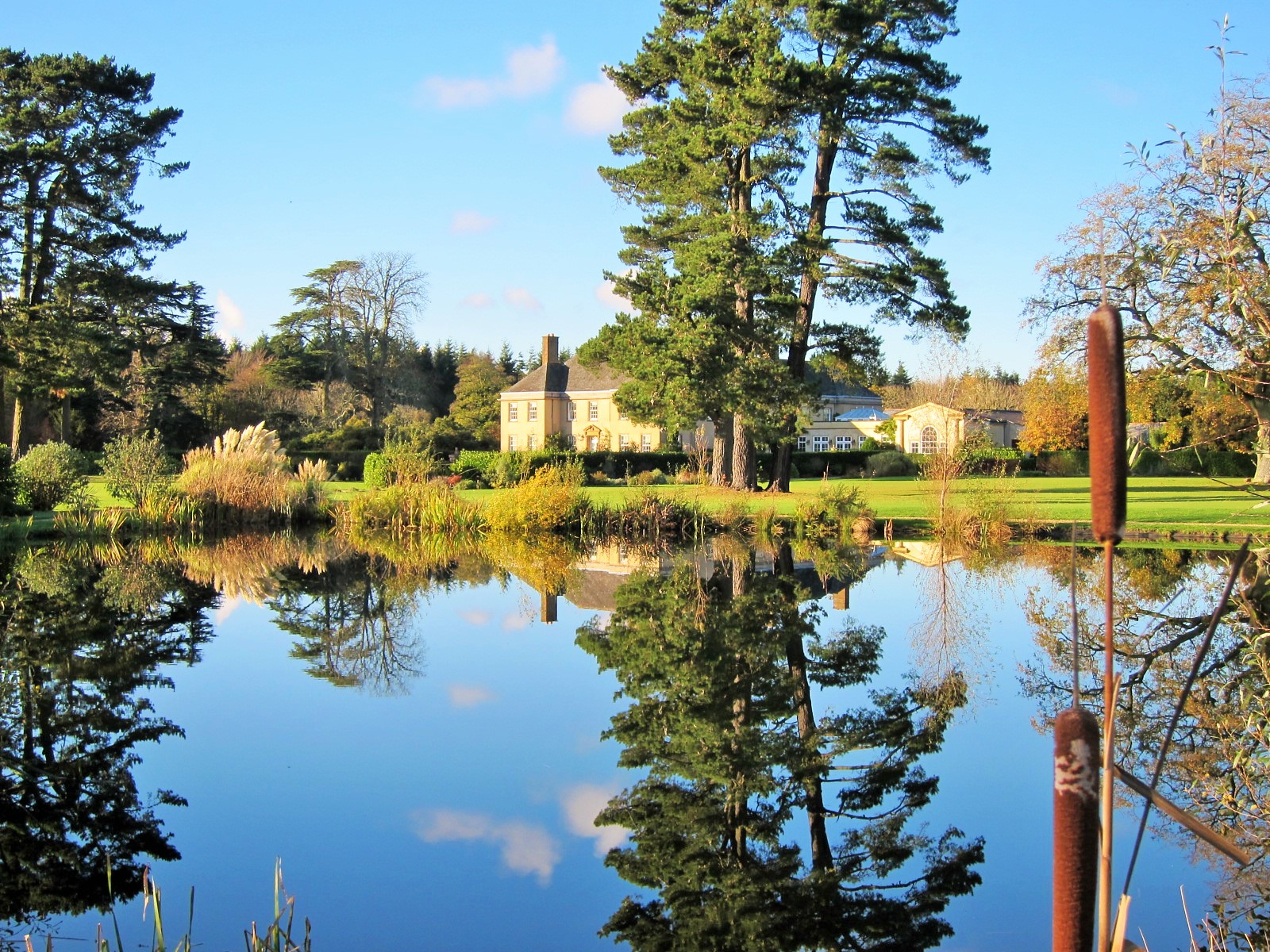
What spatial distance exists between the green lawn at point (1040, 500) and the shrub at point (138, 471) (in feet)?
9.53

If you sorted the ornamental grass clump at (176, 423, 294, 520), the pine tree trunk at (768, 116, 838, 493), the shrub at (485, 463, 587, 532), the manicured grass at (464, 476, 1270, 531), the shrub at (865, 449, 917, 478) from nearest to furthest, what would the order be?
the manicured grass at (464, 476, 1270, 531) → the shrub at (485, 463, 587, 532) → the ornamental grass clump at (176, 423, 294, 520) → the pine tree trunk at (768, 116, 838, 493) → the shrub at (865, 449, 917, 478)

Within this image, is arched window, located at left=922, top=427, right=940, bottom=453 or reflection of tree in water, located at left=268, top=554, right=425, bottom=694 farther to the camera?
arched window, located at left=922, top=427, right=940, bottom=453

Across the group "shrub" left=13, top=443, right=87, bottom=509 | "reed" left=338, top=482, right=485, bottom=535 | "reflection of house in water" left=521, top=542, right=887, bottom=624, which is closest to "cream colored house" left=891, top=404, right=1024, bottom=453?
"reed" left=338, top=482, right=485, bottom=535

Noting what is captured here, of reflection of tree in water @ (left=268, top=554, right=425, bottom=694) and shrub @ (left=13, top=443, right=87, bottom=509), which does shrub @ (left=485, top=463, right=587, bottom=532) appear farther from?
shrub @ (left=13, top=443, right=87, bottom=509)

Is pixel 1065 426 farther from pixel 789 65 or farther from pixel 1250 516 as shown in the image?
pixel 789 65

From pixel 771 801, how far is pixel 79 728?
177 inches

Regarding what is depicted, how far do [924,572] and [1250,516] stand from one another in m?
10.7

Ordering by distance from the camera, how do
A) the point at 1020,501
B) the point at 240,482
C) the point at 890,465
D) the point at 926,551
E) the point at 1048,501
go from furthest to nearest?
1. the point at 890,465
2. the point at 1048,501
3. the point at 1020,501
4. the point at 240,482
5. the point at 926,551

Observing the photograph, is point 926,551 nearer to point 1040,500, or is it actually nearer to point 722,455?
point 1040,500

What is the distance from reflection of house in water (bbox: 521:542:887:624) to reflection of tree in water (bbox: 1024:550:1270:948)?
2.70 metres

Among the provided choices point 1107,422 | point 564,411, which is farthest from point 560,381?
point 1107,422

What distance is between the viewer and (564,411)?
55.9 metres

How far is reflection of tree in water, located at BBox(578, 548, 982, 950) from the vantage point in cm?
452

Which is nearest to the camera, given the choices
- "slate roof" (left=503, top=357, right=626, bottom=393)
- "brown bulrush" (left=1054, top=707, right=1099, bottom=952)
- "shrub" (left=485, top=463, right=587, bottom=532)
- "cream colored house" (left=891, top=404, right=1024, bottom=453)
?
"brown bulrush" (left=1054, top=707, right=1099, bottom=952)
